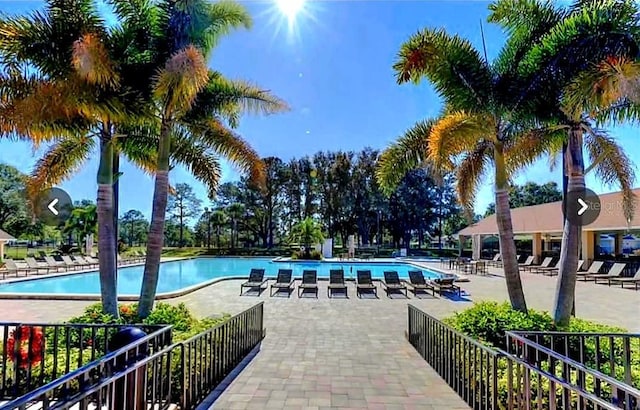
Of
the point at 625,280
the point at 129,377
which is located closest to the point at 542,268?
the point at 625,280

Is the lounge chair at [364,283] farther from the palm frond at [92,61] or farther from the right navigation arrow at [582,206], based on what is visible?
the palm frond at [92,61]

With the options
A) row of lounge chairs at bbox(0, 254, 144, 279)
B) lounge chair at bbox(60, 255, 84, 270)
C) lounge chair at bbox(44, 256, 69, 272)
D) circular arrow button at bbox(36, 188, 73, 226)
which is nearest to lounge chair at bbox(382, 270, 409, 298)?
circular arrow button at bbox(36, 188, 73, 226)

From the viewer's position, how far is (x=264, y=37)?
11047 millimetres

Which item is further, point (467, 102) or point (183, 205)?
point (183, 205)

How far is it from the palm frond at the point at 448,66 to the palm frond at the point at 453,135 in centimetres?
27

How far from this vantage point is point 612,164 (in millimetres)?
8109

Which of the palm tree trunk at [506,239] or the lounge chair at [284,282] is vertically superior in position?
the palm tree trunk at [506,239]

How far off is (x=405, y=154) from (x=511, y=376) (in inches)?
218

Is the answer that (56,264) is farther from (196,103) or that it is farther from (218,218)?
(218,218)

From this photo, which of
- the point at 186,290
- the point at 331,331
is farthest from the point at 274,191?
the point at 331,331

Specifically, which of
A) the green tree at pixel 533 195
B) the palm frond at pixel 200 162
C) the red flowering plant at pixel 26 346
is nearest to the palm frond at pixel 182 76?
the palm frond at pixel 200 162

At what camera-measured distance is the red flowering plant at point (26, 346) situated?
525 centimetres

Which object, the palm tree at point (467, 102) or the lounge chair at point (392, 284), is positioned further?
the lounge chair at point (392, 284)

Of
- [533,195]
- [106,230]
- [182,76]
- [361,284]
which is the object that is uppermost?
[533,195]
